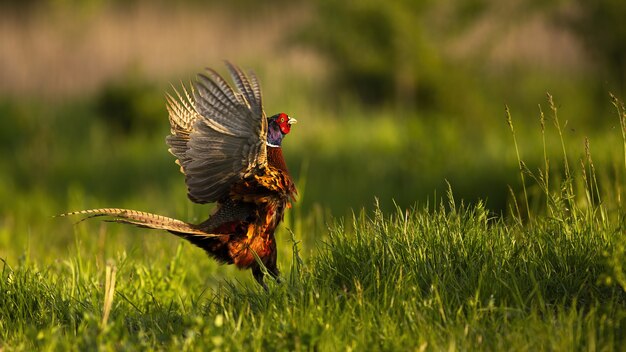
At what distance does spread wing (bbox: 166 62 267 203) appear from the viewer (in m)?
4.55

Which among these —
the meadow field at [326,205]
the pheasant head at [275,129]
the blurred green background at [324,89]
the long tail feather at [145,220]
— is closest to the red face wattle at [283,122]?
the pheasant head at [275,129]

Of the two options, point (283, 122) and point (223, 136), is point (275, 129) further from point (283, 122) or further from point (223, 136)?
point (223, 136)

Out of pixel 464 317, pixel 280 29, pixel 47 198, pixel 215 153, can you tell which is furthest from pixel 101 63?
pixel 464 317

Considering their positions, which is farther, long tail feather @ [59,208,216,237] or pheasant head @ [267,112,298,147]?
pheasant head @ [267,112,298,147]

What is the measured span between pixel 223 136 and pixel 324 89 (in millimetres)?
10577

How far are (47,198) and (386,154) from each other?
3.77 meters

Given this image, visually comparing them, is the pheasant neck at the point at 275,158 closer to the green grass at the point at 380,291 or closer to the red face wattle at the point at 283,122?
the red face wattle at the point at 283,122

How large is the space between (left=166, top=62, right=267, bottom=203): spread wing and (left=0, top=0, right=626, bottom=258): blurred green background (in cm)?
326

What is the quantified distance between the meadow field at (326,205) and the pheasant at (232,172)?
0.23 metres

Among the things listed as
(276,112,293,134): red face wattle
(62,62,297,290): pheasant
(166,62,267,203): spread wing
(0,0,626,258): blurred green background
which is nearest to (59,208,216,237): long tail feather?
(62,62,297,290): pheasant

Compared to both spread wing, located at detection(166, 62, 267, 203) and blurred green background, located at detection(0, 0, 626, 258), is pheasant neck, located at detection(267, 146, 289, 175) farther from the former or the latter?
blurred green background, located at detection(0, 0, 626, 258)

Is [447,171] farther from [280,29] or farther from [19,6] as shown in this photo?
[19,6]

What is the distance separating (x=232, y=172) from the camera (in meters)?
4.77

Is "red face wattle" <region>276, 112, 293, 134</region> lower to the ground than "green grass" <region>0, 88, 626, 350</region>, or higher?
higher
